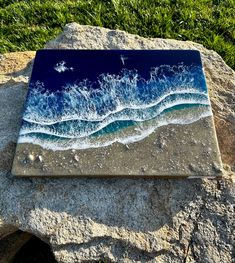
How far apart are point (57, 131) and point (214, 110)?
931 mm

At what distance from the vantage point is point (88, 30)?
3098 millimetres

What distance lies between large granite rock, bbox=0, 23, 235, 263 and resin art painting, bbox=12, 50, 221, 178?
9 cm

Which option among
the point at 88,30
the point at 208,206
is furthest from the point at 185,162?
the point at 88,30

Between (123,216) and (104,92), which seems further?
(104,92)

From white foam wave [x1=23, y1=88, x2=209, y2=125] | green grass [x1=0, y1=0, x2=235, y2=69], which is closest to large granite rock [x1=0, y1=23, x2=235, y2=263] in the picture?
white foam wave [x1=23, y1=88, x2=209, y2=125]

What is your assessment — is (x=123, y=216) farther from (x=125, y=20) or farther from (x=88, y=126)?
(x=125, y=20)

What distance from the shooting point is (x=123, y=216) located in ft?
7.01

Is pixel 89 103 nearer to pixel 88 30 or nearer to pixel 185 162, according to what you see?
pixel 185 162

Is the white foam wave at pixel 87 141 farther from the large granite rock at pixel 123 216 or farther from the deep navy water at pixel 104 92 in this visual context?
the large granite rock at pixel 123 216

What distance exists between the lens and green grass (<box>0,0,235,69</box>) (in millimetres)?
3895

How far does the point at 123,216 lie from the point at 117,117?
0.50 meters

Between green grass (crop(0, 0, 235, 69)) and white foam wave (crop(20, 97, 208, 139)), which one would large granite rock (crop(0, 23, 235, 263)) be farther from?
green grass (crop(0, 0, 235, 69))

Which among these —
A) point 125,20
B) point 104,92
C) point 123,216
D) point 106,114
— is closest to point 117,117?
point 106,114

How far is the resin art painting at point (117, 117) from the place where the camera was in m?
2.16
